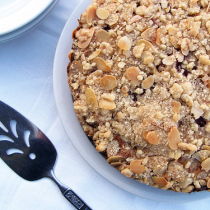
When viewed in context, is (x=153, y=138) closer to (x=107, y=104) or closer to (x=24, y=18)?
(x=107, y=104)

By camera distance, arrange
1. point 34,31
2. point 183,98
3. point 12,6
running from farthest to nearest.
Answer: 1. point 34,31
2. point 12,6
3. point 183,98

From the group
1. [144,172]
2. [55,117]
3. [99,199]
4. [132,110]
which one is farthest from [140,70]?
[99,199]

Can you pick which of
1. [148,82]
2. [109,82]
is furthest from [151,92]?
[109,82]

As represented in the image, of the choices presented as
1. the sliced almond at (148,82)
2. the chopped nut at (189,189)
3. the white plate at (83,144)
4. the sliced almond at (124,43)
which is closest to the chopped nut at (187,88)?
the sliced almond at (148,82)

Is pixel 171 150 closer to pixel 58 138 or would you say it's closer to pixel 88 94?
pixel 88 94

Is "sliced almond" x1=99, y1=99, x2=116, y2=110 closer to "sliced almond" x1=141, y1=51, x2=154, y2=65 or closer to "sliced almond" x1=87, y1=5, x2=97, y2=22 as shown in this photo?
"sliced almond" x1=141, y1=51, x2=154, y2=65
